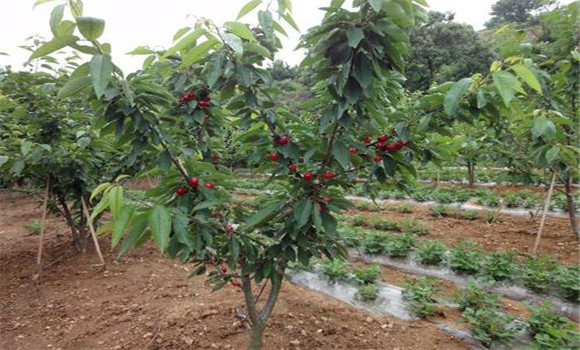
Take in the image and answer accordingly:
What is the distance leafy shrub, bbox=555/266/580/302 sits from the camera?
8.36 feet

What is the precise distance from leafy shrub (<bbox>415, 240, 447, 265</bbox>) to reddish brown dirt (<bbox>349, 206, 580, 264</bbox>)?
608mm

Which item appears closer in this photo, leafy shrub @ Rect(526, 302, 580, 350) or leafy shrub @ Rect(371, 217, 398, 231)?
leafy shrub @ Rect(526, 302, 580, 350)

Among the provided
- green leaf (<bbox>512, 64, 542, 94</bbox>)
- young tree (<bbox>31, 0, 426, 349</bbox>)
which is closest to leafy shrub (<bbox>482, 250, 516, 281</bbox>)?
young tree (<bbox>31, 0, 426, 349</bbox>)

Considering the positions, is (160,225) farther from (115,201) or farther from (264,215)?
(264,215)

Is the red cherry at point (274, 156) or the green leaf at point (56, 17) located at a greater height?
the green leaf at point (56, 17)

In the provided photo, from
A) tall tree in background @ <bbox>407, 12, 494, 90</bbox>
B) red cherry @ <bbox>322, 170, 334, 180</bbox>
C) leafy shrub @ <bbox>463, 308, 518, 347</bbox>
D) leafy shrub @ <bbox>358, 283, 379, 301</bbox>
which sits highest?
tall tree in background @ <bbox>407, 12, 494, 90</bbox>

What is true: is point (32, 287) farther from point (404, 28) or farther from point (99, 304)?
point (404, 28)

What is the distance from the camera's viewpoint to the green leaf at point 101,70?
989 millimetres

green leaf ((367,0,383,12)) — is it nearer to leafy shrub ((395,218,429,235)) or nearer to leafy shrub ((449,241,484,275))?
leafy shrub ((449,241,484,275))

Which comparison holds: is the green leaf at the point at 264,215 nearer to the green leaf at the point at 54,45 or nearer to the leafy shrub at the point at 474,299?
the green leaf at the point at 54,45

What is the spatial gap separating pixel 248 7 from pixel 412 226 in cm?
393

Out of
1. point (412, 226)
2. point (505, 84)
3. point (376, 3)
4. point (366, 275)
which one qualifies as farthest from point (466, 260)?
point (376, 3)

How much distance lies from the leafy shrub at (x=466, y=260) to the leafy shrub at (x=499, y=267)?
7 centimetres

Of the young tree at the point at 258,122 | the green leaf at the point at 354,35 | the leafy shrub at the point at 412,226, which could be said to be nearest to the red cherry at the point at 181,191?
the young tree at the point at 258,122
